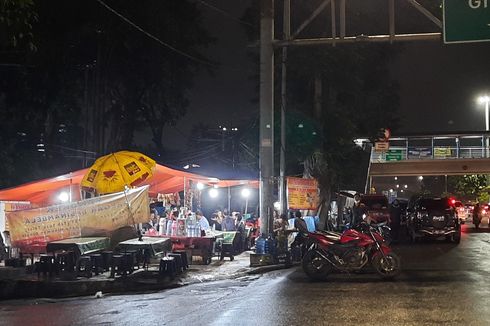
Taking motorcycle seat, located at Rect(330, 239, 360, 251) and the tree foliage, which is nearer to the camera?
motorcycle seat, located at Rect(330, 239, 360, 251)

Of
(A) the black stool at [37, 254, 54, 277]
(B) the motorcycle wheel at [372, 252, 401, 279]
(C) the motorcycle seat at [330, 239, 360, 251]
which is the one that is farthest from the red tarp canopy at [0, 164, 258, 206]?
(B) the motorcycle wheel at [372, 252, 401, 279]

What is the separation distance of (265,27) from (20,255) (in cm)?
991

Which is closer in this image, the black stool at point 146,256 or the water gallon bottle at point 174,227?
the black stool at point 146,256

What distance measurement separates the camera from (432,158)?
45781 mm

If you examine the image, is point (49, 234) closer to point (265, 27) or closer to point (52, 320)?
point (52, 320)

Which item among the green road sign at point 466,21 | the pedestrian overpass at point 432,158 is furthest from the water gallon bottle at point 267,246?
the pedestrian overpass at point 432,158

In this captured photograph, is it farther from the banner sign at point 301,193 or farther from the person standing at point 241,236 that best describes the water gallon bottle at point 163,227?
the banner sign at point 301,193

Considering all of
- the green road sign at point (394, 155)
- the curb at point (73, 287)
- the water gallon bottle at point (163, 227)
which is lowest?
the curb at point (73, 287)

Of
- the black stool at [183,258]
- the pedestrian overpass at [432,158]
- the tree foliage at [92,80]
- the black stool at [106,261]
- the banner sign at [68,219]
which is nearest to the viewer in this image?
the black stool at [106,261]

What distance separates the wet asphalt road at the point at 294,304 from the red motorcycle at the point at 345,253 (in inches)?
13.0

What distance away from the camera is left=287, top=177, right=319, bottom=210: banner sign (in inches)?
851

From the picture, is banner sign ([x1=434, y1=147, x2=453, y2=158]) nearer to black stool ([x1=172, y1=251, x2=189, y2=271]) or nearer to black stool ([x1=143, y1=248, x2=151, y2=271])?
black stool ([x1=172, y1=251, x2=189, y2=271])

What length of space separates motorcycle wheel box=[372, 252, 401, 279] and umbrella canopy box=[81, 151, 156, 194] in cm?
680

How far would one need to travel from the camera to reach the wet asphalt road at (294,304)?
29.9ft
